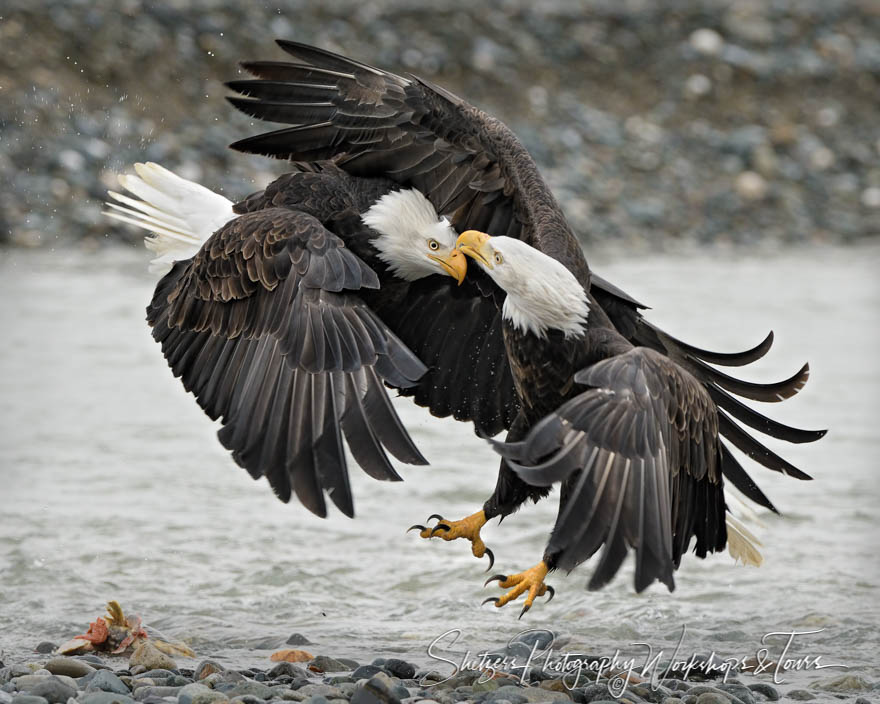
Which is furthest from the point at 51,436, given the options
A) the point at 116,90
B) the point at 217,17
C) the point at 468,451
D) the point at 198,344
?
the point at 217,17

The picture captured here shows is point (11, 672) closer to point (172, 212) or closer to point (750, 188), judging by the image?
point (172, 212)

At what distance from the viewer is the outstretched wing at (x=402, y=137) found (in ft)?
16.0

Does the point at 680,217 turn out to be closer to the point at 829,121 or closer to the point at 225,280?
the point at 829,121

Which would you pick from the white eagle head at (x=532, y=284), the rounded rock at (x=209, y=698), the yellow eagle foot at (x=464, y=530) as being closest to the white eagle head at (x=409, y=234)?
the white eagle head at (x=532, y=284)

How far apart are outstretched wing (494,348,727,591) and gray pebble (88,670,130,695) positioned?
126 centimetres

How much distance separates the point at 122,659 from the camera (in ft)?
15.1

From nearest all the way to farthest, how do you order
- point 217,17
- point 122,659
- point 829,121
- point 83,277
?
point 122,659 → point 83,277 → point 217,17 → point 829,121

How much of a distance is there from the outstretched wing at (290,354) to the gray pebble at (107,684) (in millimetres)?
679

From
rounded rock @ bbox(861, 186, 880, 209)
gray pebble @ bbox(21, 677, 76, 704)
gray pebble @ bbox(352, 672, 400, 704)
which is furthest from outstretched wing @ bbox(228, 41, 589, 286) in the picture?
rounded rock @ bbox(861, 186, 880, 209)

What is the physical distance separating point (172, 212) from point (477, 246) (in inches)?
58.8

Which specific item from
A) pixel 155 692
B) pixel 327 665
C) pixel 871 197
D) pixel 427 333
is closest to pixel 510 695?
pixel 327 665

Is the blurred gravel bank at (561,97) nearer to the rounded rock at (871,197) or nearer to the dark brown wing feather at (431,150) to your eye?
the rounded rock at (871,197)

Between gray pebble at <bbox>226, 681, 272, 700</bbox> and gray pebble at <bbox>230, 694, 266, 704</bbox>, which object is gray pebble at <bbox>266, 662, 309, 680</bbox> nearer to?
gray pebble at <bbox>226, 681, 272, 700</bbox>

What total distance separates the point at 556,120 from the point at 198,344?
974 cm
